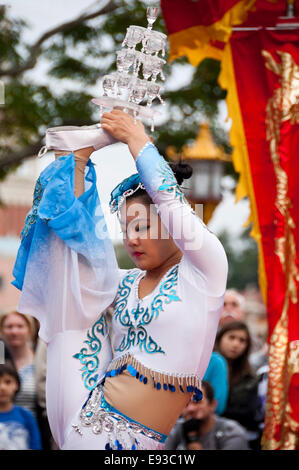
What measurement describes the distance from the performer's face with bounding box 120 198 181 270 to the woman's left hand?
0.24 metres

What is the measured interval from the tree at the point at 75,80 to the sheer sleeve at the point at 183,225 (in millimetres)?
5312

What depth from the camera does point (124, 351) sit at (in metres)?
2.73

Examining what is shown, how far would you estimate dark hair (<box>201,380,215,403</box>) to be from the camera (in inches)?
179

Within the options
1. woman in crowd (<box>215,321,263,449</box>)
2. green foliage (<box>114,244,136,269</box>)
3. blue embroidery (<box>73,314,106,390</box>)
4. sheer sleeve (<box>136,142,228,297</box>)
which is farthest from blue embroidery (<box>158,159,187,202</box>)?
woman in crowd (<box>215,321,263,449</box>)

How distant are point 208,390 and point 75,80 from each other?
4995 mm

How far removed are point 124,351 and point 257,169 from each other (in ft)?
5.31

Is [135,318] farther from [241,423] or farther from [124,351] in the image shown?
[241,423]

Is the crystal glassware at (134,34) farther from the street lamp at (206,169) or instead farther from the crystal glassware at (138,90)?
the street lamp at (206,169)

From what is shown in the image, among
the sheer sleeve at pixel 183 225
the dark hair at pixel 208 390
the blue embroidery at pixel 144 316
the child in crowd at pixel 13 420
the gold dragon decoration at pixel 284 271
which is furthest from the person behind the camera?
the dark hair at pixel 208 390

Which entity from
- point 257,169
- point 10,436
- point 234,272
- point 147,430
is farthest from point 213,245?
point 234,272

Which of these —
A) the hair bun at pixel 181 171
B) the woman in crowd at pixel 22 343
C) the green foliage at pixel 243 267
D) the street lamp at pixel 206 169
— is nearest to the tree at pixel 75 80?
the street lamp at pixel 206 169

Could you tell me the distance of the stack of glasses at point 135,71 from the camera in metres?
2.68

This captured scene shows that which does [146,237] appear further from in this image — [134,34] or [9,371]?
[9,371]

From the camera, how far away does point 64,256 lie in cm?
271
